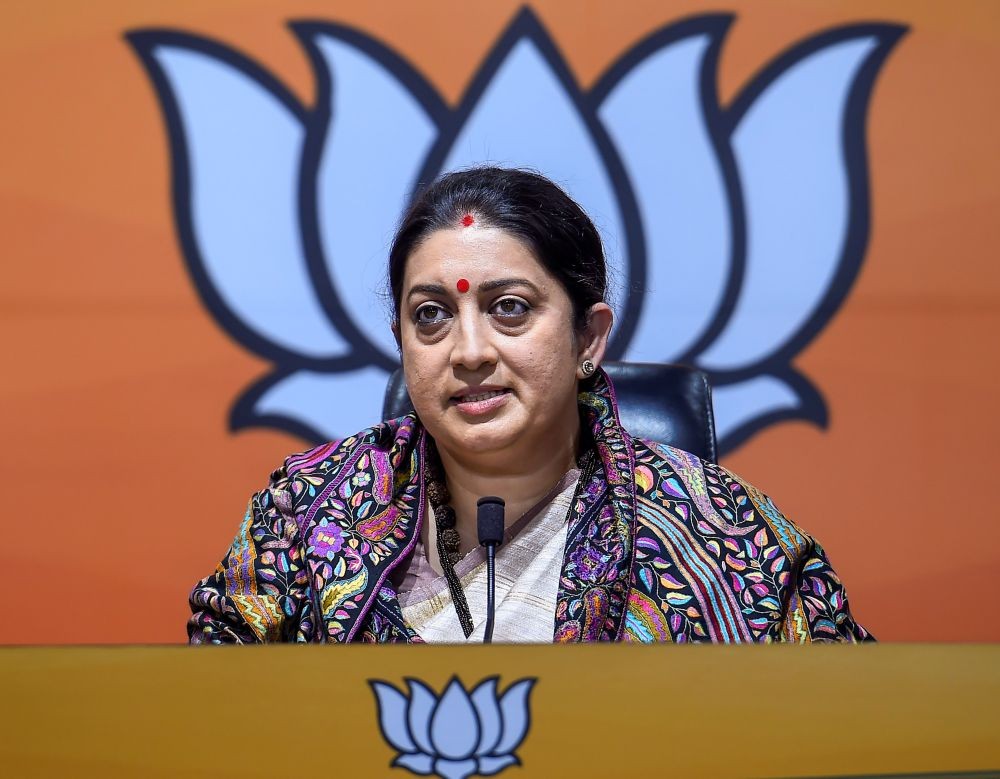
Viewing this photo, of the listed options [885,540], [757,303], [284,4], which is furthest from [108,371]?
[885,540]

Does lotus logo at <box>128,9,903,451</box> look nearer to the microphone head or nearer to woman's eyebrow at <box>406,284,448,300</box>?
woman's eyebrow at <box>406,284,448,300</box>

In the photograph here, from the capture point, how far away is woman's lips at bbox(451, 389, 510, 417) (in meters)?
1.14

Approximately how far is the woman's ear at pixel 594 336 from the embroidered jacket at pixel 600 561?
0.29 ft

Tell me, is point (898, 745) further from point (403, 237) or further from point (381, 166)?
point (381, 166)

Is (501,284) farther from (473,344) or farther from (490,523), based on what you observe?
(490,523)

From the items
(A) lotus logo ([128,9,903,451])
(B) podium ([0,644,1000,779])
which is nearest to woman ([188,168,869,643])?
(B) podium ([0,644,1000,779])

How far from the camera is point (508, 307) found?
1.18 metres

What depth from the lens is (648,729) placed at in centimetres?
52

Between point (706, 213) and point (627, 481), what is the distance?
1.13 m

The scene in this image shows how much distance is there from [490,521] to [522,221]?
0.43 m

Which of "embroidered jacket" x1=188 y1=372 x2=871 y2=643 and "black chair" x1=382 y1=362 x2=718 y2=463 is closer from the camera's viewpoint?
"embroidered jacket" x1=188 y1=372 x2=871 y2=643

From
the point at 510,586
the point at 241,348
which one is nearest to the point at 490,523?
the point at 510,586

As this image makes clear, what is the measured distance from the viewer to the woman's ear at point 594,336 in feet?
4.17

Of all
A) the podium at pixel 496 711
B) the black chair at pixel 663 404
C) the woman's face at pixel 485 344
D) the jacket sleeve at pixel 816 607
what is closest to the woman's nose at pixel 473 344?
the woman's face at pixel 485 344
